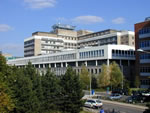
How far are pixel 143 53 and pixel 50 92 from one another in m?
40.5

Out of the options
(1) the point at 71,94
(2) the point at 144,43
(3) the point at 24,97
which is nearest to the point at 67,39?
(2) the point at 144,43

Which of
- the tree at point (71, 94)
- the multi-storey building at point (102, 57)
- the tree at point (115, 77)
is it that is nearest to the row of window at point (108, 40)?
the multi-storey building at point (102, 57)

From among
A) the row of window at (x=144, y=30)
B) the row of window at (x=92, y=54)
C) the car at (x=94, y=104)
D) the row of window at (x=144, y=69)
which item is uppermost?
the row of window at (x=144, y=30)

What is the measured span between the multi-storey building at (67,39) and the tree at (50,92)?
258 feet

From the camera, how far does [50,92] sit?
112 ft

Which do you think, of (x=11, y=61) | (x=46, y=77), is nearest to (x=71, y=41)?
(x=11, y=61)

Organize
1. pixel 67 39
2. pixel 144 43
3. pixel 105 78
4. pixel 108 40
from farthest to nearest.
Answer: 1. pixel 67 39
2. pixel 108 40
3. pixel 105 78
4. pixel 144 43

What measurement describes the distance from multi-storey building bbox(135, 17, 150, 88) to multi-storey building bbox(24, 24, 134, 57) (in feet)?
130

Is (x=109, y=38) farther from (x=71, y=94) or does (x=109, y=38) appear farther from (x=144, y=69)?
(x=71, y=94)

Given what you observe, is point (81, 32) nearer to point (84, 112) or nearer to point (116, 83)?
point (116, 83)

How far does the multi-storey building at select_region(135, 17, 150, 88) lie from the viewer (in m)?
64.3

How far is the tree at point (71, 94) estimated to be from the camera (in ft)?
103

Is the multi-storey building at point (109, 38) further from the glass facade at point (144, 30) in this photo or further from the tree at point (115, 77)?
the tree at point (115, 77)

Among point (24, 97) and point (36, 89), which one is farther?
point (36, 89)
